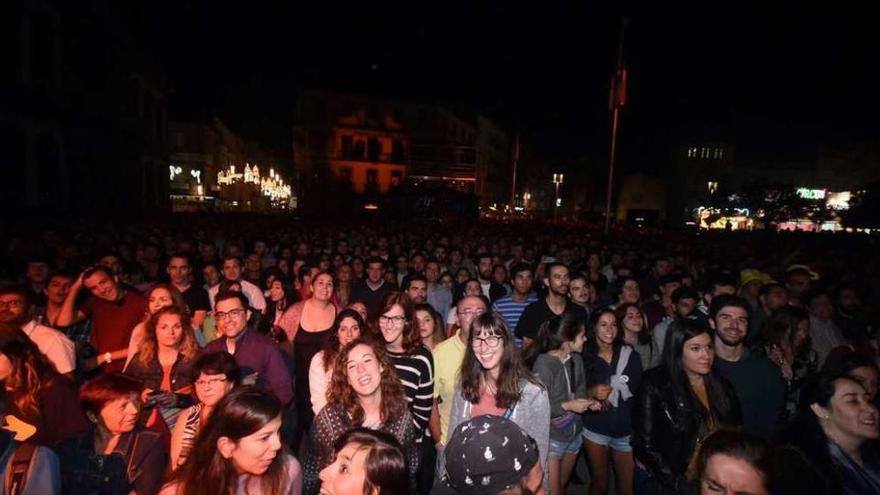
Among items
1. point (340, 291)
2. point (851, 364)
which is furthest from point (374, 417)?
point (340, 291)

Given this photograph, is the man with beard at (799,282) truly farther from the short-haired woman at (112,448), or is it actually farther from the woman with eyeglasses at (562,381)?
the short-haired woman at (112,448)

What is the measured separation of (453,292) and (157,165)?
26.3 meters

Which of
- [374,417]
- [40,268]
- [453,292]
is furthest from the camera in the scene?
[453,292]

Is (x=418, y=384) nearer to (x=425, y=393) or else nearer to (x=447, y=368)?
(x=425, y=393)

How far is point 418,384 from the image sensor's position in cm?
397

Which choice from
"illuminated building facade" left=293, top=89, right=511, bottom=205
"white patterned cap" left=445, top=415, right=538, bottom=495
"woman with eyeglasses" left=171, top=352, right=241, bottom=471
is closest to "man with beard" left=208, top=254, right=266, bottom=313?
"woman with eyeglasses" left=171, top=352, right=241, bottom=471

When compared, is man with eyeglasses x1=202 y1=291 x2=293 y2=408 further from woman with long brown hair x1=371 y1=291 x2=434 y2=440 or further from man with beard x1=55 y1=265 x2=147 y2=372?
man with beard x1=55 y1=265 x2=147 y2=372

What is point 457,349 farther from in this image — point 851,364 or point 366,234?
point 366,234

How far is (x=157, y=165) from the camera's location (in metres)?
29.6

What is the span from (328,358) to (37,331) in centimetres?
228

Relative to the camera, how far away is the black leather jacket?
3439 millimetres

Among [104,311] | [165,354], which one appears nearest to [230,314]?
[165,354]

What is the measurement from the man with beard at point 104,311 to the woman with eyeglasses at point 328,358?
7.87 feet

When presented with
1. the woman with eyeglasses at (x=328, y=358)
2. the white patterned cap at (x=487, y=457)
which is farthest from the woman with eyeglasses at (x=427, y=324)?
the white patterned cap at (x=487, y=457)
